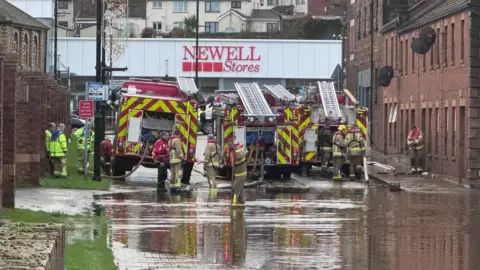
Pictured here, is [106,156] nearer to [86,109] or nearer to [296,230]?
[86,109]

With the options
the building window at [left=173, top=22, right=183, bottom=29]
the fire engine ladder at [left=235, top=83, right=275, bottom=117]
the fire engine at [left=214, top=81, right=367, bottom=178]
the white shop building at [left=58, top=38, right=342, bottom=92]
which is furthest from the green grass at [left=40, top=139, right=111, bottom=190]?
the building window at [left=173, top=22, right=183, bottom=29]

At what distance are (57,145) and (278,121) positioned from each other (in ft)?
20.4

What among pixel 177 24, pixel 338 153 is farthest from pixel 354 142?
pixel 177 24

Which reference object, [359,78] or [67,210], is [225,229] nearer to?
[67,210]

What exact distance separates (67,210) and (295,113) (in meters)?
13.3

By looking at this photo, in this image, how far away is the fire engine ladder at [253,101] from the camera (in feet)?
107

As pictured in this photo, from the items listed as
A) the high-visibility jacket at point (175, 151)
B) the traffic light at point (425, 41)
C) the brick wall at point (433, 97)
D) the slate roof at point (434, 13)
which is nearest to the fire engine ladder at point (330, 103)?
the brick wall at point (433, 97)

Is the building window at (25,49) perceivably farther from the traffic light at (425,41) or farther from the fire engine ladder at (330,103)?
the fire engine ladder at (330,103)

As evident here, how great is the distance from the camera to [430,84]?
39.8m

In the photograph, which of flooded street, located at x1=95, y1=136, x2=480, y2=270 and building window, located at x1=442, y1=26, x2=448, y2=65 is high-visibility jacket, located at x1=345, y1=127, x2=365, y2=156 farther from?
flooded street, located at x1=95, y1=136, x2=480, y2=270

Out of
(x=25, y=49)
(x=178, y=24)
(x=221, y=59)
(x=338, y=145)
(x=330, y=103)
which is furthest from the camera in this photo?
(x=178, y=24)

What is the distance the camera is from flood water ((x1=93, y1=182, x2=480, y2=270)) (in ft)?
51.4

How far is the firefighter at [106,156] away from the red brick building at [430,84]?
1006cm

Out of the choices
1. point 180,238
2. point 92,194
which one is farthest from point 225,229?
point 92,194
